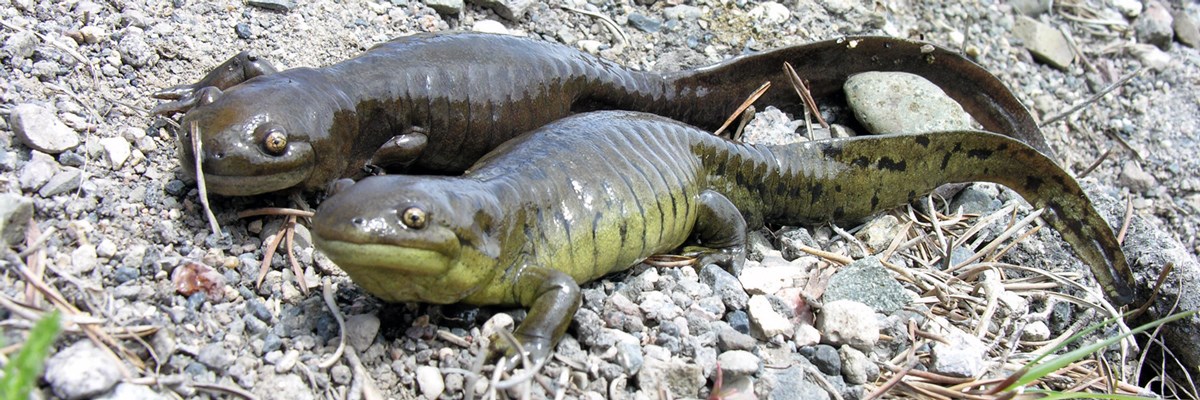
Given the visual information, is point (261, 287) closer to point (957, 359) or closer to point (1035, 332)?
point (957, 359)

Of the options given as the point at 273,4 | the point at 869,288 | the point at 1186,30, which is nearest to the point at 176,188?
the point at 273,4

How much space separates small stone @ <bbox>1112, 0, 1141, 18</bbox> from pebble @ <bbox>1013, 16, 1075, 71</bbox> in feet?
3.13

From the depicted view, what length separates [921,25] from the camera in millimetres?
7586

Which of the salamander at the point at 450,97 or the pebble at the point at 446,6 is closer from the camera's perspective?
the salamander at the point at 450,97

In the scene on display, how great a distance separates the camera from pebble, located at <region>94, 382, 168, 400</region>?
10.2 feet

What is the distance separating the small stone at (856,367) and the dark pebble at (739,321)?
0.41m

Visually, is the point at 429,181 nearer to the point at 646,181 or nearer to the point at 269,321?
the point at 269,321

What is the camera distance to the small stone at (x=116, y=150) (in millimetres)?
4355

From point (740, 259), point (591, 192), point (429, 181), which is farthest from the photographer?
point (740, 259)

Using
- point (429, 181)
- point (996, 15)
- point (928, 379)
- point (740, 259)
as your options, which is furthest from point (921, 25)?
point (429, 181)

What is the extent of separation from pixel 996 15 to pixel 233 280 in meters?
6.50

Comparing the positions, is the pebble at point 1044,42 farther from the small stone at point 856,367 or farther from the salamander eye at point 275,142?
the salamander eye at point 275,142

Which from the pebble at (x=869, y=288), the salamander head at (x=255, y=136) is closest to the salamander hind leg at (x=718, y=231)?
the pebble at (x=869, y=288)

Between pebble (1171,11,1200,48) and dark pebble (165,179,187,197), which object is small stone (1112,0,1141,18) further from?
dark pebble (165,179,187,197)
